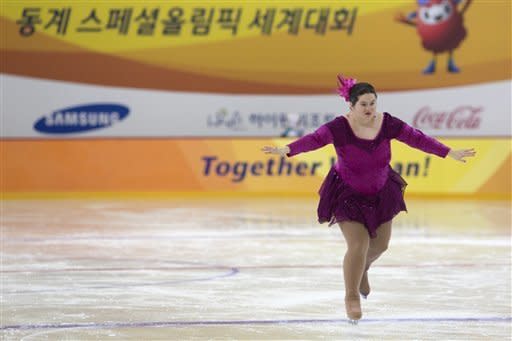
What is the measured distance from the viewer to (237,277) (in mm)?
8992

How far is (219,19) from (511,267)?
11324 mm

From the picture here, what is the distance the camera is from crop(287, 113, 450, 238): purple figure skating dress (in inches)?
256

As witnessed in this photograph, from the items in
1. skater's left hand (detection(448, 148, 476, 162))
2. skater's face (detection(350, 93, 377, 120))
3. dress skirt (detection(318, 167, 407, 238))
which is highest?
skater's face (detection(350, 93, 377, 120))

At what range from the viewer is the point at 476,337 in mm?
6270

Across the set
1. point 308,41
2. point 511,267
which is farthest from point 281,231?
point 308,41

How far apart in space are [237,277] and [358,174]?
2.66 metres

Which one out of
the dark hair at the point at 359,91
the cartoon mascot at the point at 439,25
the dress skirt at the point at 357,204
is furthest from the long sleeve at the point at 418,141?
the cartoon mascot at the point at 439,25

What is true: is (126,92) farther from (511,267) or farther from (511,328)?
(511,328)

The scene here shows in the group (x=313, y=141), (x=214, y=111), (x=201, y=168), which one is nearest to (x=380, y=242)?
(x=313, y=141)

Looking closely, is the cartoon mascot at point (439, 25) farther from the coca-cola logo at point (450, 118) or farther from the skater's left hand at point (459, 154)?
the skater's left hand at point (459, 154)

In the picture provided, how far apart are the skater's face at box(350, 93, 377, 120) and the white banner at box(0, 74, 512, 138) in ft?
43.6

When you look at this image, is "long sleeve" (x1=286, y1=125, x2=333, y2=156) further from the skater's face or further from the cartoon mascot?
the cartoon mascot

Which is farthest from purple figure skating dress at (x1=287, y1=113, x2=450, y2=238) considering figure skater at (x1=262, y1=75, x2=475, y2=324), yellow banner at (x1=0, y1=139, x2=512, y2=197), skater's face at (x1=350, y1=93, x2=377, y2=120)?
yellow banner at (x1=0, y1=139, x2=512, y2=197)

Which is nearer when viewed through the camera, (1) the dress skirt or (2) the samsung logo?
(1) the dress skirt
